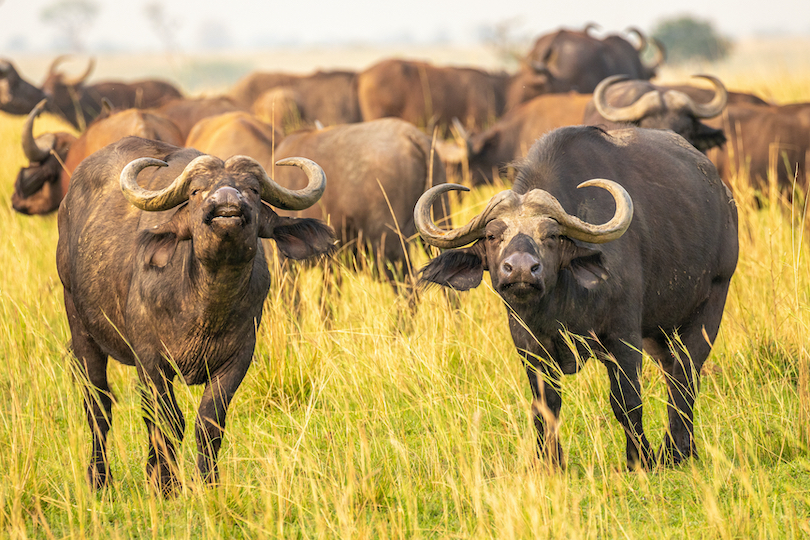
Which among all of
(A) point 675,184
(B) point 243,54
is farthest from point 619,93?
(B) point 243,54

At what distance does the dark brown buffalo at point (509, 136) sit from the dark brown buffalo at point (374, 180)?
460 centimetres

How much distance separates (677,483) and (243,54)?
13573 centimetres

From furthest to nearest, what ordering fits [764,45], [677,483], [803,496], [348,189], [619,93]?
[764,45], [619,93], [348,189], [677,483], [803,496]

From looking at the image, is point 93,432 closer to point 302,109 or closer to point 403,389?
point 403,389

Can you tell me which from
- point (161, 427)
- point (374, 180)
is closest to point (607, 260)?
point (161, 427)

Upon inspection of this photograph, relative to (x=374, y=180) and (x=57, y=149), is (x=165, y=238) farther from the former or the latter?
(x=57, y=149)

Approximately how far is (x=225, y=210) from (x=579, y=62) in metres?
13.5

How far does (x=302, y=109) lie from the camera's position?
621 inches

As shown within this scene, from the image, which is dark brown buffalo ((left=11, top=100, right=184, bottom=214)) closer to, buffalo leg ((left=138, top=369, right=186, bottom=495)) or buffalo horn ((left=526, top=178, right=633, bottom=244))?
buffalo leg ((left=138, top=369, right=186, bottom=495))

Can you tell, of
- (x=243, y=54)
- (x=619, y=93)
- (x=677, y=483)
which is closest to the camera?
(x=677, y=483)

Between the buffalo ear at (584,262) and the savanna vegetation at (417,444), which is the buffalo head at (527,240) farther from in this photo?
the savanna vegetation at (417,444)

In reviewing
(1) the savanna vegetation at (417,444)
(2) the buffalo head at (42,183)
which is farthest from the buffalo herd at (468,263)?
(2) the buffalo head at (42,183)

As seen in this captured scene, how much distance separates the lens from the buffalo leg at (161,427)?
395 cm

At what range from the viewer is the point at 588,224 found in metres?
3.96
